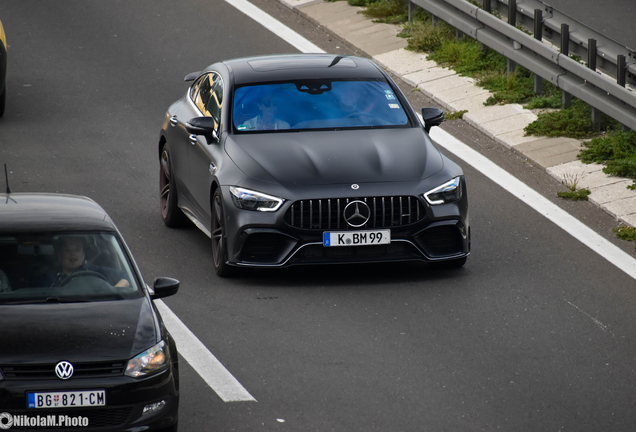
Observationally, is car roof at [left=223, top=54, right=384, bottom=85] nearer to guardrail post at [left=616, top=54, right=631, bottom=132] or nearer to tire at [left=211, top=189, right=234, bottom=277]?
tire at [left=211, top=189, right=234, bottom=277]

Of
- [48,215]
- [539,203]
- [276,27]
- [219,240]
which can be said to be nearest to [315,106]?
[219,240]

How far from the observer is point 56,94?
17078 millimetres

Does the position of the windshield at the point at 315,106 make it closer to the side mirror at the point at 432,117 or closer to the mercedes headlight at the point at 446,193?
the side mirror at the point at 432,117

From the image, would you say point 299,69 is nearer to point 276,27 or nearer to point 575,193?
point 575,193

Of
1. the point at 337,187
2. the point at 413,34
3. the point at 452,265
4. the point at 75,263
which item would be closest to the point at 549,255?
the point at 452,265

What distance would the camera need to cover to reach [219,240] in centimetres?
1105

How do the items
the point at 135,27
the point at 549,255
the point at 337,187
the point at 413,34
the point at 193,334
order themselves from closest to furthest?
the point at 193,334, the point at 337,187, the point at 549,255, the point at 413,34, the point at 135,27

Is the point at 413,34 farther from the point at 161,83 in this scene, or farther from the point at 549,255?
the point at 549,255

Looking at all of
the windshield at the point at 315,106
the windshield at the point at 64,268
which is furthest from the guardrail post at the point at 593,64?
the windshield at the point at 64,268

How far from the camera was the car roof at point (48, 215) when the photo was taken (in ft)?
26.1

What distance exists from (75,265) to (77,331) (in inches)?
33.4

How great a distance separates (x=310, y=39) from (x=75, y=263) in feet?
37.0

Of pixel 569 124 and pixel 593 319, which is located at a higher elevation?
pixel 593 319

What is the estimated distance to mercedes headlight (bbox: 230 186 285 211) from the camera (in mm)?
10586
